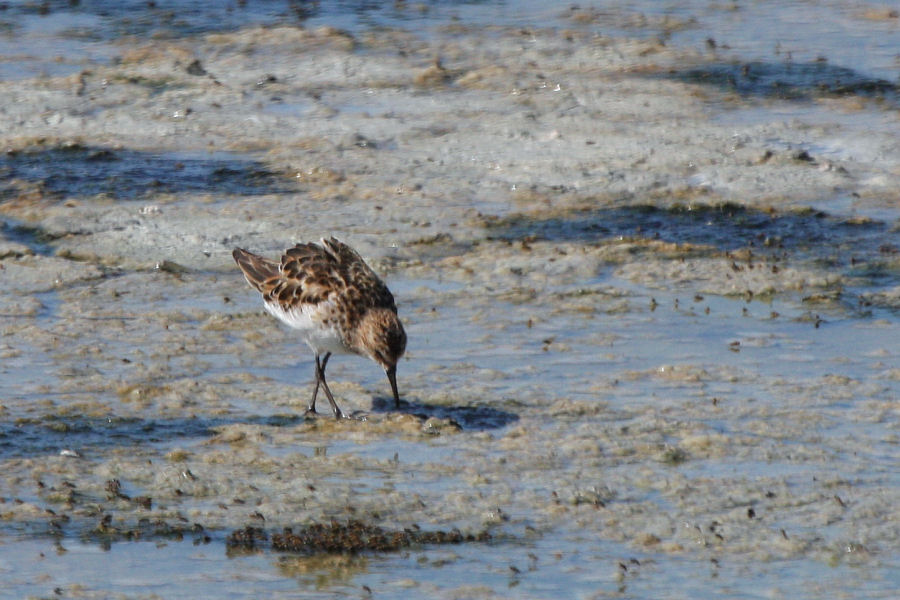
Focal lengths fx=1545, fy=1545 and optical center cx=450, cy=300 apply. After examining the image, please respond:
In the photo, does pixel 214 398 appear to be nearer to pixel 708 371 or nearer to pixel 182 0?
pixel 708 371

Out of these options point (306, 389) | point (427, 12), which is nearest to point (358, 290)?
point (306, 389)

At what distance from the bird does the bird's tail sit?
22 cm

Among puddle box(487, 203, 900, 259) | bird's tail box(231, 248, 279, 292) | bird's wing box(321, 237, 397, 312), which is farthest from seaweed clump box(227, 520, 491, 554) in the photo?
puddle box(487, 203, 900, 259)

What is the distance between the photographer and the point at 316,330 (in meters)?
8.76

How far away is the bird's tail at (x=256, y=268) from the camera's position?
941 cm

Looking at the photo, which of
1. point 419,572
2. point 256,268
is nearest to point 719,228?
point 256,268

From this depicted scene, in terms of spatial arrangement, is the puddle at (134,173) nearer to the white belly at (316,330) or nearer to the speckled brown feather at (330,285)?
the speckled brown feather at (330,285)

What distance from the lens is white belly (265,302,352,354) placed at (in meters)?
8.69

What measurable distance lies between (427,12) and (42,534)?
13298 millimetres

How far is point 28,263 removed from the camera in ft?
A: 36.6

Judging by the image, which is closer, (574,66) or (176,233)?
(176,233)

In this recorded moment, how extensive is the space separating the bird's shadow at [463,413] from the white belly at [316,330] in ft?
1.41

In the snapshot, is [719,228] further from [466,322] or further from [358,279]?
[358,279]

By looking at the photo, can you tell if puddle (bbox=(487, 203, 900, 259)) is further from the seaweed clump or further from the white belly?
the seaweed clump
